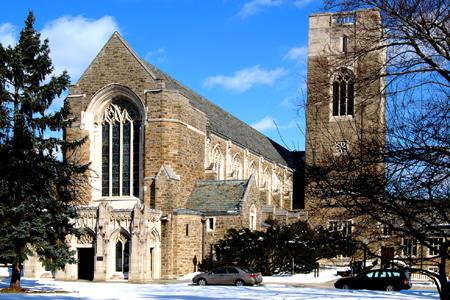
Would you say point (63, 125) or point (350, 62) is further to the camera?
point (63, 125)

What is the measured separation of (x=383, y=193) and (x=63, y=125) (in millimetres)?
16483

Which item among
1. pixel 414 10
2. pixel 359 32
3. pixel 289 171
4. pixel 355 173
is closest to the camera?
pixel 355 173

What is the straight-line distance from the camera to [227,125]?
152 ft

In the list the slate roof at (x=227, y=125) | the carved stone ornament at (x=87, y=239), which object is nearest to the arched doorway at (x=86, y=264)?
the carved stone ornament at (x=87, y=239)

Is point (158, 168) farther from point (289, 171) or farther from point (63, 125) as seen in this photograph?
point (289, 171)

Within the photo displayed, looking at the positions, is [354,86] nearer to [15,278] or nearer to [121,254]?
[15,278]

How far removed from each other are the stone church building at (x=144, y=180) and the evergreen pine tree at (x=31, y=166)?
6.66 metres

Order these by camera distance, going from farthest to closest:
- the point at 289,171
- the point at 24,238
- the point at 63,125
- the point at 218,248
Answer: the point at 289,171 < the point at 218,248 < the point at 63,125 < the point at 24,238

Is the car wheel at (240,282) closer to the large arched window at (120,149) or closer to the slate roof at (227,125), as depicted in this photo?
the large arched window at (120,149)

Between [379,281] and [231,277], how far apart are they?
22.6ft

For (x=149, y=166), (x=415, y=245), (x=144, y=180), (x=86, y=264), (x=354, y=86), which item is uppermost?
(x=354, y=86)

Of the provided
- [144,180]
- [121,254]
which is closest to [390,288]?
[121,254]

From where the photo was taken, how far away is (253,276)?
26.4 metres

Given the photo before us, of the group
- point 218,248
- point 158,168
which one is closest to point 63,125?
point 158,168
